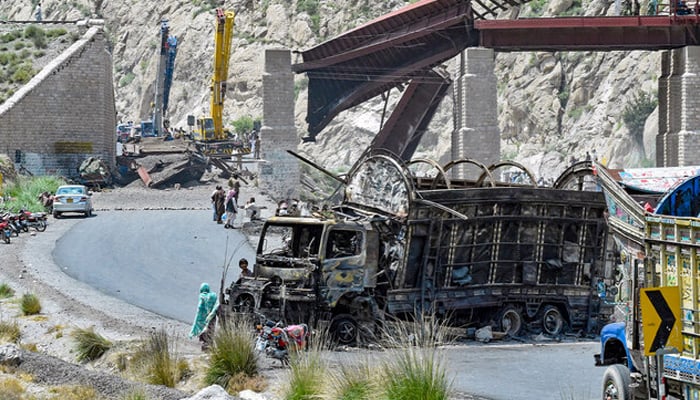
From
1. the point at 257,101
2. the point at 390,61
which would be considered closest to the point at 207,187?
the point at 390,61

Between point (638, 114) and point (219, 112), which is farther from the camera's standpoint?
point (638, 114)

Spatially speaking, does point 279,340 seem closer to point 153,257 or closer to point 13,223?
point 153,257

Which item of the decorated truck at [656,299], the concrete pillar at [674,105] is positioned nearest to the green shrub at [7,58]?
the concrete pillar at [674,105]

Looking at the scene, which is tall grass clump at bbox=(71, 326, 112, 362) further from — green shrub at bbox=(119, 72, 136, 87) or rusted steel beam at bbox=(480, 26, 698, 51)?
green shrub at bbox=(119, 72, 136, 87)

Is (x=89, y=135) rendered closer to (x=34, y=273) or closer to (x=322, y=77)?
(x=322, y=77)

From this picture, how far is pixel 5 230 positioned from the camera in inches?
1316

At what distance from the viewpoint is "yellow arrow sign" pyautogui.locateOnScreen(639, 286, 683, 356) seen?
31.9 ft

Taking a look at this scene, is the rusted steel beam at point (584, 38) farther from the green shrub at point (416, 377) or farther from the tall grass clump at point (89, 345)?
the green shrub at point (416, 377)

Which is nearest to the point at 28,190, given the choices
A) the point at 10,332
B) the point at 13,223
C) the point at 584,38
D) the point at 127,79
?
the point at 13,223

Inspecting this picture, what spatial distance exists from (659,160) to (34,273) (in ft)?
124

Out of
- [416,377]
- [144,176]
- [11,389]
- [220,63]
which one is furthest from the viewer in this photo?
[220,63]

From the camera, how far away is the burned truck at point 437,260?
59.0 ft

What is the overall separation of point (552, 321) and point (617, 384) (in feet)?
27.4

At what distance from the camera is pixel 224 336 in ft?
49.6
